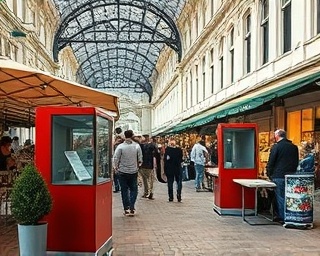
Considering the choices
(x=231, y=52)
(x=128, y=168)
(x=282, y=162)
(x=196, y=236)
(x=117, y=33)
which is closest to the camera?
(x=196, y=236)

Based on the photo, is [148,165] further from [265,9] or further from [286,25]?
[265,9]

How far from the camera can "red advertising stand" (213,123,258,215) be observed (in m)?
11.6

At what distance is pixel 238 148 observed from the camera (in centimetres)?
1179

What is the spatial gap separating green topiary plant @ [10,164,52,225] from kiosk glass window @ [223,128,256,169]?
589cm

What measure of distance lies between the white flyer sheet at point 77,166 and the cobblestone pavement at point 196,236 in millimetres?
1543

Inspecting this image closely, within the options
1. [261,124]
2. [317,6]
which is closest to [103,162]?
[317,6]

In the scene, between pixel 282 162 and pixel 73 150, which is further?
pixel 282 162

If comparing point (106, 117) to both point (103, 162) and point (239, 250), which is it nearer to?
point (103, 162)

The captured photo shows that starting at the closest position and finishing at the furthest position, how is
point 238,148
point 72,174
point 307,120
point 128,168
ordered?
point 72,174 < point 128,168 < point 238,148 < point 307,120

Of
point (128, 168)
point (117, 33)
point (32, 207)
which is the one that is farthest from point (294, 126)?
point (117, 33)

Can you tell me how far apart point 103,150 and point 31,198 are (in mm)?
1176

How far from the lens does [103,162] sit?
7.19 meters

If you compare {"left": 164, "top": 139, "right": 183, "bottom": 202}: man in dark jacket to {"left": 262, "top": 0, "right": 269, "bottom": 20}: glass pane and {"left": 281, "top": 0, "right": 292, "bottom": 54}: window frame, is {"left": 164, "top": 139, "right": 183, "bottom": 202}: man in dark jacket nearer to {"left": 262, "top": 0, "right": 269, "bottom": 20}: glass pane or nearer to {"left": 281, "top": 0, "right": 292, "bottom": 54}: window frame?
{"left": 281, "top": 0, "right": 292, "bottom": 54}: window frame

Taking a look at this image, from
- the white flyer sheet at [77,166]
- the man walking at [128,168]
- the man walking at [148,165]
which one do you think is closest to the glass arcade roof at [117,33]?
the man walking at [148,165]
